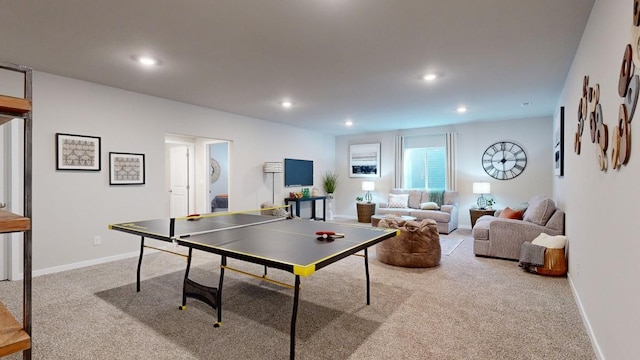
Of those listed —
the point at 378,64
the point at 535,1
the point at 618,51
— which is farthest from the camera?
the point at 378,64

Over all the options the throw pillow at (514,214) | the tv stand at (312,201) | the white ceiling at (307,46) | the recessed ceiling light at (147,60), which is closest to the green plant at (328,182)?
the tv stand at (312,201)

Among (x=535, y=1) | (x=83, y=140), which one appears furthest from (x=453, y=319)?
(x=83, y=140)

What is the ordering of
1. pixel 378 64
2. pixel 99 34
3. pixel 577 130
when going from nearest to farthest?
pixel 99 34 → pixel 577 130 → pixel 378 64

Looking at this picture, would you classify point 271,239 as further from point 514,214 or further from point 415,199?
point 415,199

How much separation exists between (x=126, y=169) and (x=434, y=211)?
19.1ft

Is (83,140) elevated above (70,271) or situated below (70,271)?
above

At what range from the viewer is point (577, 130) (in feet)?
10.2

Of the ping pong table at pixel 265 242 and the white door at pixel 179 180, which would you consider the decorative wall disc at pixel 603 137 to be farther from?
the white door at pixel 179 180

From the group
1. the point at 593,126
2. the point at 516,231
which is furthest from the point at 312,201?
the point at 593,126

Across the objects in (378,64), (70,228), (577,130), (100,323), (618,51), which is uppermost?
(378,64)

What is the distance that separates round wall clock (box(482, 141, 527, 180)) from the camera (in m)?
6.65

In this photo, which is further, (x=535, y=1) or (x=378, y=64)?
(x=378, y=64)

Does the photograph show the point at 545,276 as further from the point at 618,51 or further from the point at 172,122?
the point at 172,122

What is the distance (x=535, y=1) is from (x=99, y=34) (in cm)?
360
